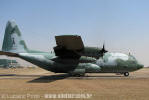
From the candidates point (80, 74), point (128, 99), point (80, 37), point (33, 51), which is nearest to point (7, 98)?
point (128, 99)

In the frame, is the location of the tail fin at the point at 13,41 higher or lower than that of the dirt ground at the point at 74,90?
higher

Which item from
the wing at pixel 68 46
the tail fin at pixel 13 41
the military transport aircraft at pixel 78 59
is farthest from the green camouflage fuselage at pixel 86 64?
the tail fin at pixel 13 41

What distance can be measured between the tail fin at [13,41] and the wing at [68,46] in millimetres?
7130

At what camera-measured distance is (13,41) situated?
32.8m

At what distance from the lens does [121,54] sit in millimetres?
31438

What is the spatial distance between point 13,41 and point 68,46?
436 inches

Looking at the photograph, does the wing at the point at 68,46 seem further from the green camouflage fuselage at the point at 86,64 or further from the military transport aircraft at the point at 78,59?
the green camouflage fuselage at the point at 86,64

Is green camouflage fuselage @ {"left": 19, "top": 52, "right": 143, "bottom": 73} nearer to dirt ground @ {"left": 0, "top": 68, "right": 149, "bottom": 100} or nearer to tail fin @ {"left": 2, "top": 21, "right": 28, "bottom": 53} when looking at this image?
tail fin @ {"left": 2, "top": 21, "right": 28, "bottom": 53}

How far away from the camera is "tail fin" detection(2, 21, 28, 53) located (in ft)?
107

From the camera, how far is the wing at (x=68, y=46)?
24497 mm

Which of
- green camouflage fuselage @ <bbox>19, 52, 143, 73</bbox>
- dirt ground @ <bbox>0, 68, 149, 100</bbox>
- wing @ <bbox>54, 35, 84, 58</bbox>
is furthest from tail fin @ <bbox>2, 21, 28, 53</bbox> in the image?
dirt ground @ <bbox>0, 68, 149, 100</bbox>

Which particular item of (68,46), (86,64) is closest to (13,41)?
(68,46)

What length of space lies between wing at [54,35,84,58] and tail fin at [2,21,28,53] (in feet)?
23.4

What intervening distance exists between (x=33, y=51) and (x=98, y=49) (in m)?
10.8
